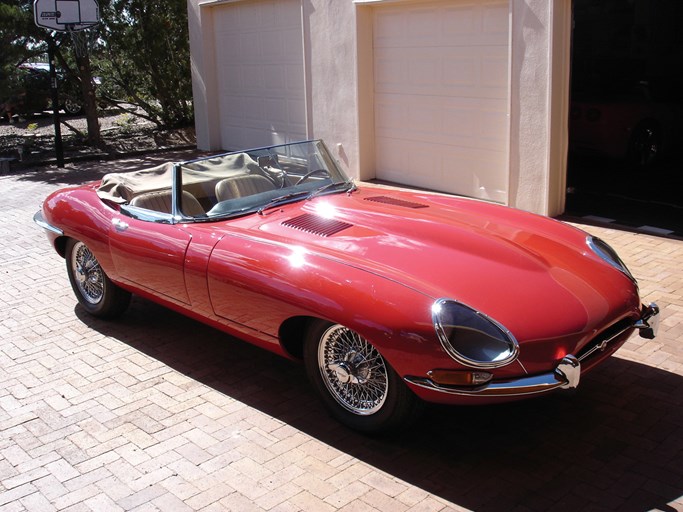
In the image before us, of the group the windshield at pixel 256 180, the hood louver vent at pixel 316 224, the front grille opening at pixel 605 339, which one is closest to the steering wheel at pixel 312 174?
the windshield at pixel 256 180

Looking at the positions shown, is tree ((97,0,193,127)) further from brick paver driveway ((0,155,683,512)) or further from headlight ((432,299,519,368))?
headlight ((432,299,519,368))

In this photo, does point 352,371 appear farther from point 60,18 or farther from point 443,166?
point 60,18

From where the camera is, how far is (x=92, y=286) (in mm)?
6180

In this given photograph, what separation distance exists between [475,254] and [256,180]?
5.93ft

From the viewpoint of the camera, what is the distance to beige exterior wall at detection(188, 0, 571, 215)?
8.38m

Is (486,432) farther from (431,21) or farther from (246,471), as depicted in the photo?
(431,21)

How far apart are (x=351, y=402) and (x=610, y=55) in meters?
12.7

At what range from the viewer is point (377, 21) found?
10688 millimetres

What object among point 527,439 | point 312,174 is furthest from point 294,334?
point 312,174

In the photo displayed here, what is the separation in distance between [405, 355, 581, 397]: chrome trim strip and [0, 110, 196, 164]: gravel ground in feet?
39.5

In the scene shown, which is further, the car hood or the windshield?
the windshield

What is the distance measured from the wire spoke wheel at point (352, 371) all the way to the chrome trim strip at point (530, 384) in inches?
14.5

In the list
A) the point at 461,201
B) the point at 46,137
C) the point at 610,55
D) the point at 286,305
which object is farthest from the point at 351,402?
the point at 46,137

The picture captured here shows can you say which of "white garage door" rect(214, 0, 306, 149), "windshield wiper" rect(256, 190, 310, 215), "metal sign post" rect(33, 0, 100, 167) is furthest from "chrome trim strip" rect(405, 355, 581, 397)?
"metal sign post" rect(33, 0, 100, 167)
